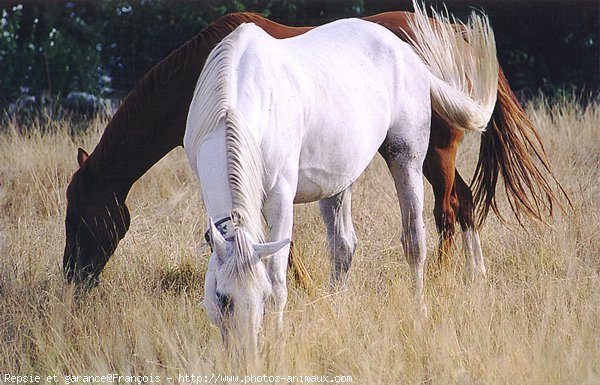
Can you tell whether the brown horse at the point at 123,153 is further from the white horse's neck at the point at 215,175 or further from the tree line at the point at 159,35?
the tree line at the point at 159,35

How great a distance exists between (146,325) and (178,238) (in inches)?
65.7

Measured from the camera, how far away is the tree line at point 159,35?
31.7ft

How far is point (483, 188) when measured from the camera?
5570 millimetres

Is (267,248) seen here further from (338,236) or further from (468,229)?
(468,229)

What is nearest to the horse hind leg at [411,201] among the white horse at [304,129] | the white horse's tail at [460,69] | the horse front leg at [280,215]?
the white horse at [304,129]

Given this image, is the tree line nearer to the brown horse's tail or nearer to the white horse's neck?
the brown horse's tail

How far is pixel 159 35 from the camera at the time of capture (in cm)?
1024

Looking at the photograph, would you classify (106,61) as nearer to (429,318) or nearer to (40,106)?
(40,106)

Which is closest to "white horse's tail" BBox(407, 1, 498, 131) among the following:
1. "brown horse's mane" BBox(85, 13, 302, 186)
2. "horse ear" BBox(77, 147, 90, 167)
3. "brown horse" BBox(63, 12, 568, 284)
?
"brown horse" BBox(63, 12, 568, 284)

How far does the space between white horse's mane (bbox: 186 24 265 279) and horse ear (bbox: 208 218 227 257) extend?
0.05 m

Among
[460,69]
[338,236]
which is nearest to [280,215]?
[338,236]

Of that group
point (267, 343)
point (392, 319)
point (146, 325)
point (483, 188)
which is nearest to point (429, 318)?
point (392, 319)

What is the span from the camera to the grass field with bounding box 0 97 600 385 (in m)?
3.48

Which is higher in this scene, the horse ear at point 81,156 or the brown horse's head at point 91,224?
the horse ear at point 81,156
